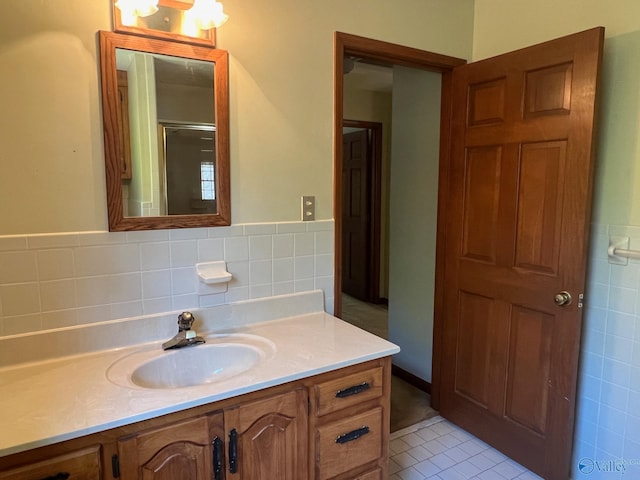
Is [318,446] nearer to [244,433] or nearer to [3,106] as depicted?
[244,433]

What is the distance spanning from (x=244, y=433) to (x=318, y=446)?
0.30 meters

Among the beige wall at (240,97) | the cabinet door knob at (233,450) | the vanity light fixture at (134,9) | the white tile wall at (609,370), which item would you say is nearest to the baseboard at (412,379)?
the white tile wall at (609,370)

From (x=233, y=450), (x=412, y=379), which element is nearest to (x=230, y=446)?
(x=233, y=450)

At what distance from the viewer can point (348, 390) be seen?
5.03ft

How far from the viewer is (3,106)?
136cm

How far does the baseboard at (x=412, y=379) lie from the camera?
9.42 feet

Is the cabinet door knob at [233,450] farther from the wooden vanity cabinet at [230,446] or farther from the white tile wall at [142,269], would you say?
the white tile wall at [142,269]

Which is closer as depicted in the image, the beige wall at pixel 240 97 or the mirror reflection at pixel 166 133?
the beige wall at pixel 240 97

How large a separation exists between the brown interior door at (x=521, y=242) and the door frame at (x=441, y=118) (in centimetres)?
7

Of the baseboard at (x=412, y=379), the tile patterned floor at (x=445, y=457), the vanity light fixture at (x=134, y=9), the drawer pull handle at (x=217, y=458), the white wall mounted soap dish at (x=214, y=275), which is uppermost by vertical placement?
the vanity light fixture at (x=134, y=9)

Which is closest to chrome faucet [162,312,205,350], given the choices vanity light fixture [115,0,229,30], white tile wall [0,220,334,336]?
white tile wall [0,220,334,336]

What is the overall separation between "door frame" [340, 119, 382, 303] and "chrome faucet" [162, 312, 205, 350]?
3.44 m

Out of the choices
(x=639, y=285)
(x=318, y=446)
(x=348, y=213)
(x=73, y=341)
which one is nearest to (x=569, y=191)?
(x=639, y=285)

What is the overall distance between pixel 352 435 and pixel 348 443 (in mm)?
31
